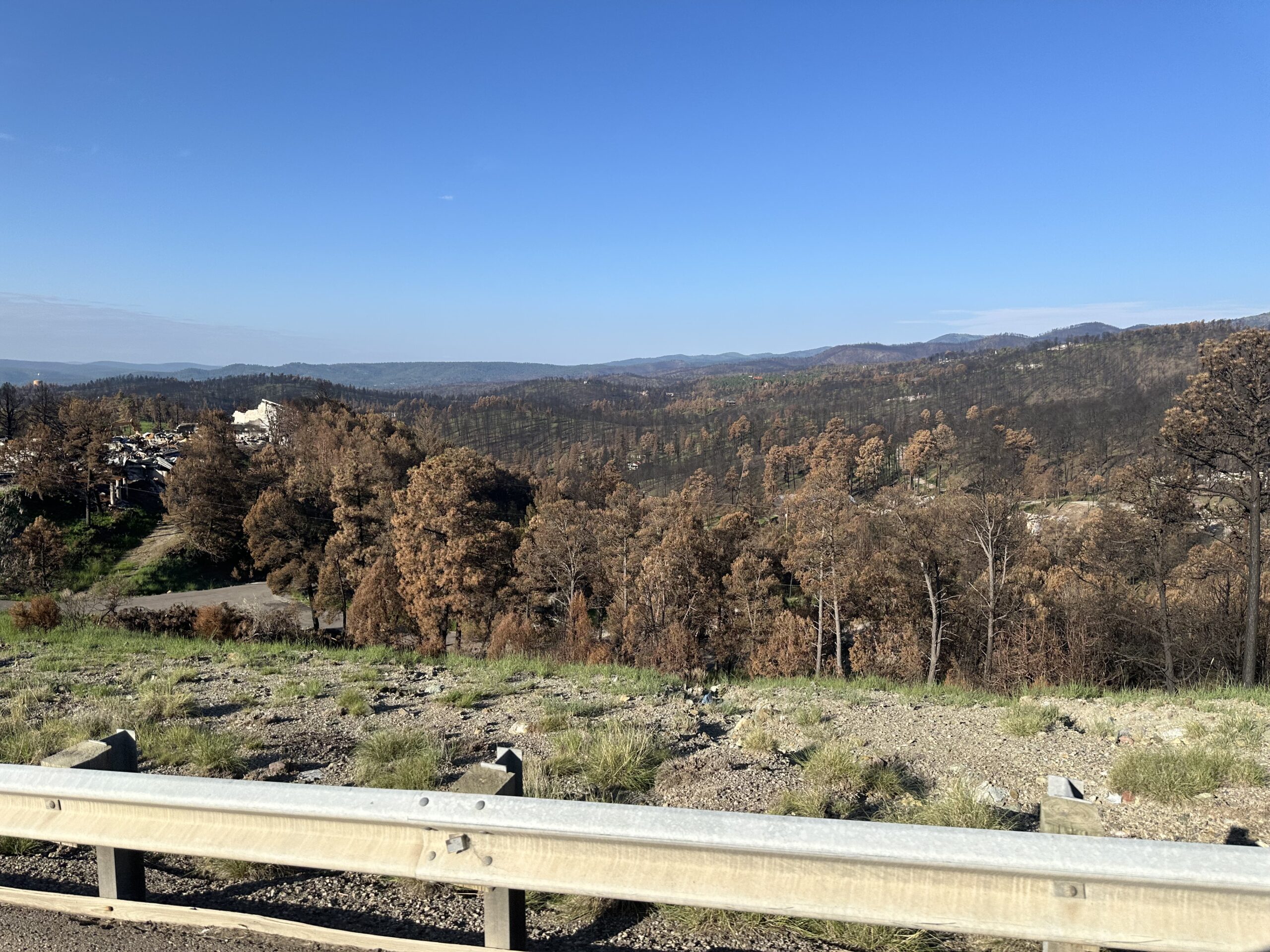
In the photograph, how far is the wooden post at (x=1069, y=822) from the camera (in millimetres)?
1982

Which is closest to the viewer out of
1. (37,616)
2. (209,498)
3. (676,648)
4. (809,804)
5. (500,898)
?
(500,898)

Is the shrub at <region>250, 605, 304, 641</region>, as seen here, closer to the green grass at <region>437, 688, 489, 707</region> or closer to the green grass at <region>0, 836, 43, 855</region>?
the green grass at <region>437, 688, 489, 707</region>

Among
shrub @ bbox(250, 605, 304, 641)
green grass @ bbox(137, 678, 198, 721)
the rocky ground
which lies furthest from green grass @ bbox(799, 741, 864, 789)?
shrub @ bbox(250, 605, 304, 641)

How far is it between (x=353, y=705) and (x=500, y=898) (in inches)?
185

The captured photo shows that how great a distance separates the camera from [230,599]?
42.5 m

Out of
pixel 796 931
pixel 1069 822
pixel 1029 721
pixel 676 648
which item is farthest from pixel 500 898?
pixel 676 648

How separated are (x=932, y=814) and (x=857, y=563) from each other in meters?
32.7

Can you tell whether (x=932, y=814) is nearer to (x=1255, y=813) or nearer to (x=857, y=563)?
(x=1255, y=813)

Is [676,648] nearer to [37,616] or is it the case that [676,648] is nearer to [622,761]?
[37,616]

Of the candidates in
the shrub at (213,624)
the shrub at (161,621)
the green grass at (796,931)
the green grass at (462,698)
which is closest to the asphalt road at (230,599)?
the shrub at (161,621)

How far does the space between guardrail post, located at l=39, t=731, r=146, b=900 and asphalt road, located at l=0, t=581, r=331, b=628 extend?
37516mm

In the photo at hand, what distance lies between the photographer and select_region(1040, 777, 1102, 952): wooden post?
6.50ft

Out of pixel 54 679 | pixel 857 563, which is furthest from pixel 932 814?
pixel 857 563

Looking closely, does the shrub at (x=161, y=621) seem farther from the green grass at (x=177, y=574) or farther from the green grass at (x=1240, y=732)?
the green grass at (x=177, y=574)
